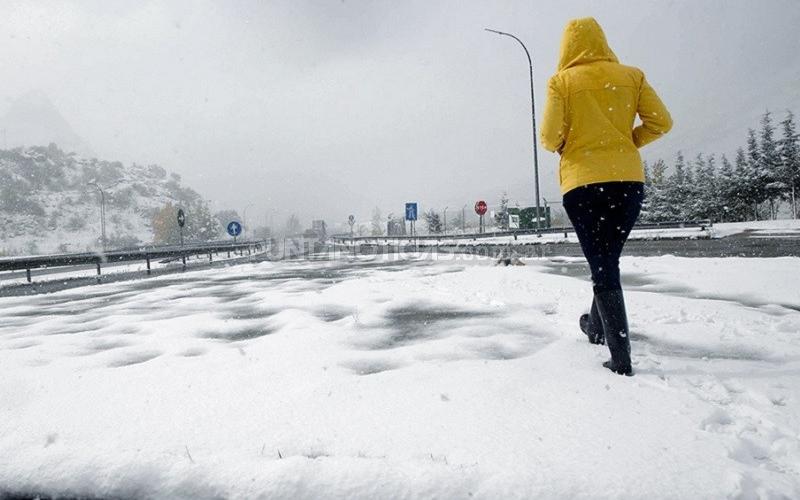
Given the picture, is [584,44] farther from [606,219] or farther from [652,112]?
[606,219]

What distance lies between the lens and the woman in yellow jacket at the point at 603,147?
2568 mm

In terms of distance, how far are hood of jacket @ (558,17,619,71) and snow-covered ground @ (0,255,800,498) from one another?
6.42 feet

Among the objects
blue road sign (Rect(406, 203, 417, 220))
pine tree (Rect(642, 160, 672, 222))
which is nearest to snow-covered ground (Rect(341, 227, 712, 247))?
blue road sign (Rect(406, 203, 417, 220))

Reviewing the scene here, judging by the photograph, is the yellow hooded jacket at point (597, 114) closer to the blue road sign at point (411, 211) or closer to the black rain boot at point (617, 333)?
the black rain boot at point (617, 333)

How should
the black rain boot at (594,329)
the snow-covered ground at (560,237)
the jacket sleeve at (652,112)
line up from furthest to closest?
the snow-covered ground at (560,237), the black rain boot at (594,329), the jacket sleeve at (652,112)

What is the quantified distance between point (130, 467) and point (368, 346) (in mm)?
1948

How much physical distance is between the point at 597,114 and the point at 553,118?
10.7 inches

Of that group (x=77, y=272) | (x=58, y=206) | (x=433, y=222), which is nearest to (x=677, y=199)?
(x=433, y=222)

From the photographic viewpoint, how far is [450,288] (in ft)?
21.8

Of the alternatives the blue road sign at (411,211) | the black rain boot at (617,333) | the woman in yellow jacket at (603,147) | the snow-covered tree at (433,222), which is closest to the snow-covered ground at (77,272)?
the blue road sign at (411,211)

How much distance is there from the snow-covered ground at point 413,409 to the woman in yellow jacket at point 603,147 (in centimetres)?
56

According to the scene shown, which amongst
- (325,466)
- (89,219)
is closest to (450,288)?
(325,466)

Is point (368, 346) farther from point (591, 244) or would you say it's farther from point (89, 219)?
point (89, 219)

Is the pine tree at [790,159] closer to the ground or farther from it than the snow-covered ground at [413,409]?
farther from it
